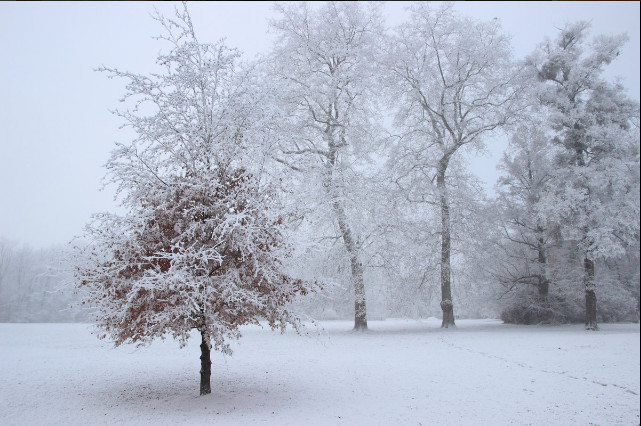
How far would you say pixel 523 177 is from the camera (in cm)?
2233

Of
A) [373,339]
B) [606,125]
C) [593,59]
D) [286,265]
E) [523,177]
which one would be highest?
[593,59]

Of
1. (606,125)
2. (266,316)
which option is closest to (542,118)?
(606,125)

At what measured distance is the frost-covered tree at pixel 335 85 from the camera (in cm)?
1817

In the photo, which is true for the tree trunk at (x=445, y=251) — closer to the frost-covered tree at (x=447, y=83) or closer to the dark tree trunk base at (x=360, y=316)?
the frost-covered tree at (x=447, y=83)

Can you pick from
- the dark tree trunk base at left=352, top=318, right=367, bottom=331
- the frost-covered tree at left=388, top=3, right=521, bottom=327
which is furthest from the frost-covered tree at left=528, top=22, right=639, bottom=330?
the dark tree trunk base at left=352, top=318, right=367, bottom=331

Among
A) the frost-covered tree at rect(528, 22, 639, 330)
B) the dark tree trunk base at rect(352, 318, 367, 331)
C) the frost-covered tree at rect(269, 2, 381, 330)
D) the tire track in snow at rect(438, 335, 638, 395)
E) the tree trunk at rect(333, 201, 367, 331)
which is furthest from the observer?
the dark tree trunk base at rect(352, 318, 367, 331)

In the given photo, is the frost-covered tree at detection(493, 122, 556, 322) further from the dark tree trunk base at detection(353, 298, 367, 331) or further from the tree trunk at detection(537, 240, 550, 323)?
the dark tree trunk base at detection(353, 298, 367, 331)

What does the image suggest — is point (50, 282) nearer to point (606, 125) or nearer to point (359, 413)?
point (359, 413)

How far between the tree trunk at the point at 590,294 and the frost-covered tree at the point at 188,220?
49.5 ft

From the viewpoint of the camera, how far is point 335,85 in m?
18.2

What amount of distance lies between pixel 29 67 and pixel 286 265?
10.4m

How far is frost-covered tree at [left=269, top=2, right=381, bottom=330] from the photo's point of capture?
59.6 ft

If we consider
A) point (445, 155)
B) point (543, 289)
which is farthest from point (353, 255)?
point (543, 289)

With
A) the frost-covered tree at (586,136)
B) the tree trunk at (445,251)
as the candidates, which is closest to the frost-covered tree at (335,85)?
the tree trunk at (445,251)
